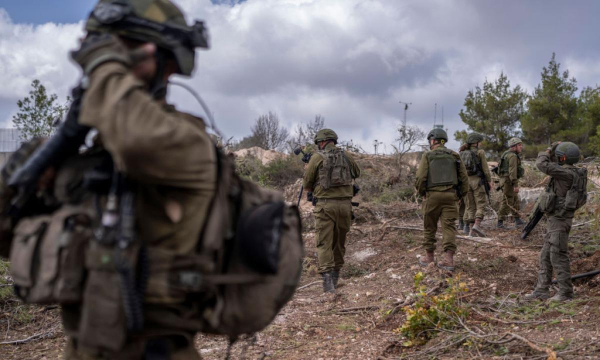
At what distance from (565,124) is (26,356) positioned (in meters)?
23.5

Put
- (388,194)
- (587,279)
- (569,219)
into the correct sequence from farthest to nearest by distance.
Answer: (388,194) < (587,279) < (569,219)

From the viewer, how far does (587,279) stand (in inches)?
250

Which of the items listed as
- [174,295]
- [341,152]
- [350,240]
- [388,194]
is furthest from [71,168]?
[388,194]

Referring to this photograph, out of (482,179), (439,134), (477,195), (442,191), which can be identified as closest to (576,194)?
(442,191)

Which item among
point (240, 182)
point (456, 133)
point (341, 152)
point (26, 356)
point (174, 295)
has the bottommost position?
point (26, 356)

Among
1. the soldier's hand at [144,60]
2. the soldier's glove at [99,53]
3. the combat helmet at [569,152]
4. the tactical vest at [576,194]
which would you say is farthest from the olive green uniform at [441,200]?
the soldier's glove at [99,53]

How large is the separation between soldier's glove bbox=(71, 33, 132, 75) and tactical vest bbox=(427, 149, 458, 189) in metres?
5.96

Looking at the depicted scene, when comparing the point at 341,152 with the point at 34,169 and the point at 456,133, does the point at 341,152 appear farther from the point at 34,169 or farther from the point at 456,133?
the point at 456,133

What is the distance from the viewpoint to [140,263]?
162cm

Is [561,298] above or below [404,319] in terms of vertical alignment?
above

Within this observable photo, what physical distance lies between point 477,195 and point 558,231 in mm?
4588

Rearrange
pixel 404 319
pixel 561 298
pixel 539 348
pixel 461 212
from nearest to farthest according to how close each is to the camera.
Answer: pixel 539 348 < pixel 404 319 < pixel 561 298 < pixel 461 212

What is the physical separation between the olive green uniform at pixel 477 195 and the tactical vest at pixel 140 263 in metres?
8.88

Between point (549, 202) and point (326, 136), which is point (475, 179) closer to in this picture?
point (326, 136)
